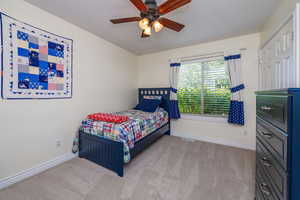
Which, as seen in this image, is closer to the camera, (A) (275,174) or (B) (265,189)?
(A) (275,174)

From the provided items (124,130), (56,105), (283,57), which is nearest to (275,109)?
(283,57)

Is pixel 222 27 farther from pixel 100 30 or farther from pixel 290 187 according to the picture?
pixel 290 187

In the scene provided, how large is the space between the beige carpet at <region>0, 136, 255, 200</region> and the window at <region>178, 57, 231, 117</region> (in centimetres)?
116

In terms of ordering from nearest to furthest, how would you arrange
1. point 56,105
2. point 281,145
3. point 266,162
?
point 281,145, point 266,162, point 56,105

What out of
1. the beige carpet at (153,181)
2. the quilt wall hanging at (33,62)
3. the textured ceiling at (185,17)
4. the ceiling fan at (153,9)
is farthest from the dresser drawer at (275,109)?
the quilt wall hanging at (33,62)

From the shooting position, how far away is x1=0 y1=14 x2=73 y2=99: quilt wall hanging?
158 cm

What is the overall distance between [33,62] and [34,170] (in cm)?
157

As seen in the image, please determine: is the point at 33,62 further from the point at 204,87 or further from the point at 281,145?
the point at 204,87

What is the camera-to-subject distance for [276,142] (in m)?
0.83

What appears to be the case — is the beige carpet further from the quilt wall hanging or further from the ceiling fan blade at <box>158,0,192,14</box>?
the ceiling fan blade at <box>158,0,192,14</box>

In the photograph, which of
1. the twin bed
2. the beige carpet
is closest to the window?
the beige carpet

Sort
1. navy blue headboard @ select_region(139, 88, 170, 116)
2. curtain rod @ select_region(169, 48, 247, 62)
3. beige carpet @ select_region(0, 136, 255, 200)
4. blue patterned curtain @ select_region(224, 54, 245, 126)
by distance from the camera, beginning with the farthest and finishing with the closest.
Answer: navy blue headboard @ select_region(139, 88, 170, 116) → curtain rod @ select_region(169, 48, 247, 62) → blue patterned curtain @ select_region(224, 54, 245, 126) → beige carpet @ select_region(0, 136, 255, 200)

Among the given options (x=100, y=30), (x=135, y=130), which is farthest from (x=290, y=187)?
(x=100, y=30)

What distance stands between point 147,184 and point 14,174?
177cm
